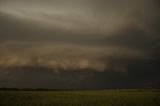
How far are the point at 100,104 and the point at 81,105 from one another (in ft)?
1.76

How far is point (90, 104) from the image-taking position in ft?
31.3

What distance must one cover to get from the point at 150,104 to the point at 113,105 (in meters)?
1.20

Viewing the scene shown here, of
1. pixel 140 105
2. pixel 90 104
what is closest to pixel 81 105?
pixel 90 104

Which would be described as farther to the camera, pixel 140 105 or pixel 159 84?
pixel 140 105

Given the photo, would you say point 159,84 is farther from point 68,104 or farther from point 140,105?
point 68,104

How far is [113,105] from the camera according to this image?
9328 mm

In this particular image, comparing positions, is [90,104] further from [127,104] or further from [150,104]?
[150,104]

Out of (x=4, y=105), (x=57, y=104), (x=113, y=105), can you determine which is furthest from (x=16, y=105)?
(x=113, y=105)

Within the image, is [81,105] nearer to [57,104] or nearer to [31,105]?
[57,104]

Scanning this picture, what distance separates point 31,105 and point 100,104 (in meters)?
1.94

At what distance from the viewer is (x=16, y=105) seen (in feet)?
31.2

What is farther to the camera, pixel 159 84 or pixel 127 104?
pixel 127 104

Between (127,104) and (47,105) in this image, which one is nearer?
(47,105)

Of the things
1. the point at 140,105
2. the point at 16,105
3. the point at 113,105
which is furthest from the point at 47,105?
the point at 140,105
